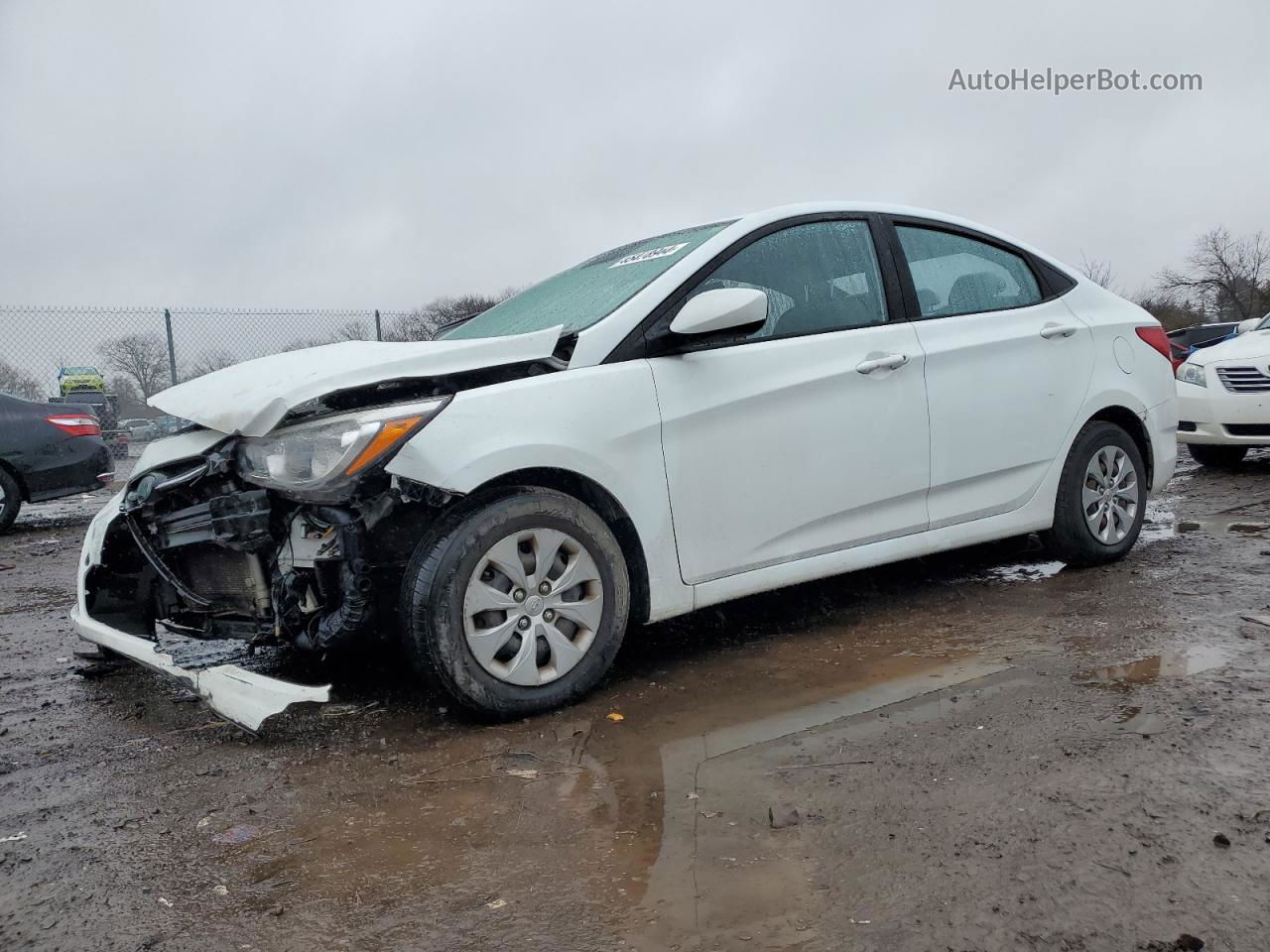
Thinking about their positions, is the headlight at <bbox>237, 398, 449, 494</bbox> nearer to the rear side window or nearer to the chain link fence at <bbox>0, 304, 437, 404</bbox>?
the rear side window

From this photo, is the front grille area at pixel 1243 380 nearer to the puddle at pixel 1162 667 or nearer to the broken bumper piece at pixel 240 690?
the puddle at pixel 1162 667

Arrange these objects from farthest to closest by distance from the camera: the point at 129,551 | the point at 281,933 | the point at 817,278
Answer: the point at 817,278 < the point at 129,551 < the point at 281,933

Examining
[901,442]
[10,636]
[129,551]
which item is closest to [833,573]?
[901,442]

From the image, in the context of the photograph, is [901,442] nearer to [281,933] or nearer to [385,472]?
[385,472]

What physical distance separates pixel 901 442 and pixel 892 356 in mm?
333

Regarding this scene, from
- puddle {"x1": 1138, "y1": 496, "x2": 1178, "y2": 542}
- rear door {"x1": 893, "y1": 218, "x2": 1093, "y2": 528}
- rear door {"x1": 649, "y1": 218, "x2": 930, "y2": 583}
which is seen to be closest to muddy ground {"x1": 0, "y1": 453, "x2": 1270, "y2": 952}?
rear door {"x1": 649, "y1": 218, "x2": 930, "y2": 583}

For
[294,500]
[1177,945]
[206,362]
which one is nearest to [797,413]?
[294,500]

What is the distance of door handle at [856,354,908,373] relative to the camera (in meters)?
3.82

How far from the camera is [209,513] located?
126 inches

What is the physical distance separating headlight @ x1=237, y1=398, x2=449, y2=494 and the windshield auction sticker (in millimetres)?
1222

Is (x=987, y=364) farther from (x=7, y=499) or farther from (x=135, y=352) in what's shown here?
(x=135, y=352)

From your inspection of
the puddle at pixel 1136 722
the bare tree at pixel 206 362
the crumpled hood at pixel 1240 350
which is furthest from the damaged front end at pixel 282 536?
the bare tree at pixel 206 362

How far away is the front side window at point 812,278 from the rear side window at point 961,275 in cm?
24

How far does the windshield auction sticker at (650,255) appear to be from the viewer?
3842 mm
